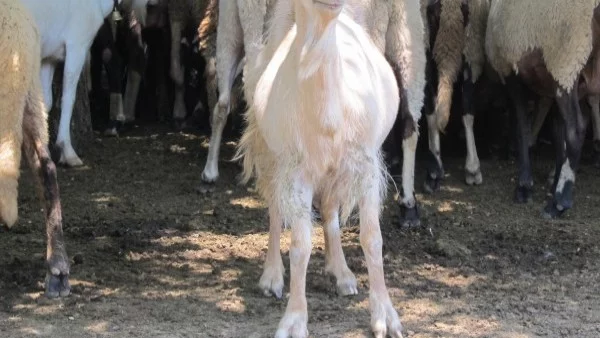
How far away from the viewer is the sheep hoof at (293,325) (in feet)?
17.6

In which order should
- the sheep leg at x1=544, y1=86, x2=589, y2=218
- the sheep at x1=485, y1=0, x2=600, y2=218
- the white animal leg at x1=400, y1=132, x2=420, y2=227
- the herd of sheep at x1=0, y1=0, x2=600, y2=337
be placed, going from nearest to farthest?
the herd of sheep at x1=0, y1=0, x2=600, y2=337, the white animal leg at x1=400, y1=132, x2=420, y2=227, the sheep at x1=485, y1=0, x2=600, y2=218, the sheep leg at x1=544, y1=86, x2=589, y2=218

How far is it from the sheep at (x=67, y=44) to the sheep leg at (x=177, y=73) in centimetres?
202

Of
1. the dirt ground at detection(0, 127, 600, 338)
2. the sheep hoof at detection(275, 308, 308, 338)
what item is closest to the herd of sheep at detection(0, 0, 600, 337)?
the sheep hoof at detection(275, 308, 308, 338)

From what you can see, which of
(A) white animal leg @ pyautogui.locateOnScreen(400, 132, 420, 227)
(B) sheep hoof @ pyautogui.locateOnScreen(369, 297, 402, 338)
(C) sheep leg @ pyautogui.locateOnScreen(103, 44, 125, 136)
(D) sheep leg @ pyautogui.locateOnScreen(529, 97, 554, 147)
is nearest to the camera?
(B) sheep hoof @ pyautogui.locateOnScreen(369, 297, 402, 338)

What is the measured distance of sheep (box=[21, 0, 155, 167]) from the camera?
9.22 metres

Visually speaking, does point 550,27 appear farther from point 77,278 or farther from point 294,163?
point 77,278

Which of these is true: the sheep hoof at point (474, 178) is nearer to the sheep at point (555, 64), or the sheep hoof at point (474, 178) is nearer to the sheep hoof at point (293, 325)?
the sheep at point (555, 64)

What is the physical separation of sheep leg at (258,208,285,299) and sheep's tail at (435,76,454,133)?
136 inches

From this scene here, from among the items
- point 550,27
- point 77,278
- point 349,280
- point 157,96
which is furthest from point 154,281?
point 157,96

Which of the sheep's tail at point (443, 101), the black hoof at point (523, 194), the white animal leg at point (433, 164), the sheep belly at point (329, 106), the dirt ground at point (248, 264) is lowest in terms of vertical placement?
the dirt ground at point (248, 264)

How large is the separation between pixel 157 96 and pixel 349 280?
23.6 ft

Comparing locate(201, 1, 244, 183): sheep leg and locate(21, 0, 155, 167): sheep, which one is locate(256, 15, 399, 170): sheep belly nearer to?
locate(201, 1, 244, 183): sheep leg

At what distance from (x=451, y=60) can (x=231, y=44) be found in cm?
229

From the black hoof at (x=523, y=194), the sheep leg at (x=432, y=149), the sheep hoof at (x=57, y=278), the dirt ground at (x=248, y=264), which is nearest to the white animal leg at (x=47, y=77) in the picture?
the dirt ground at (x=248, y=264)
